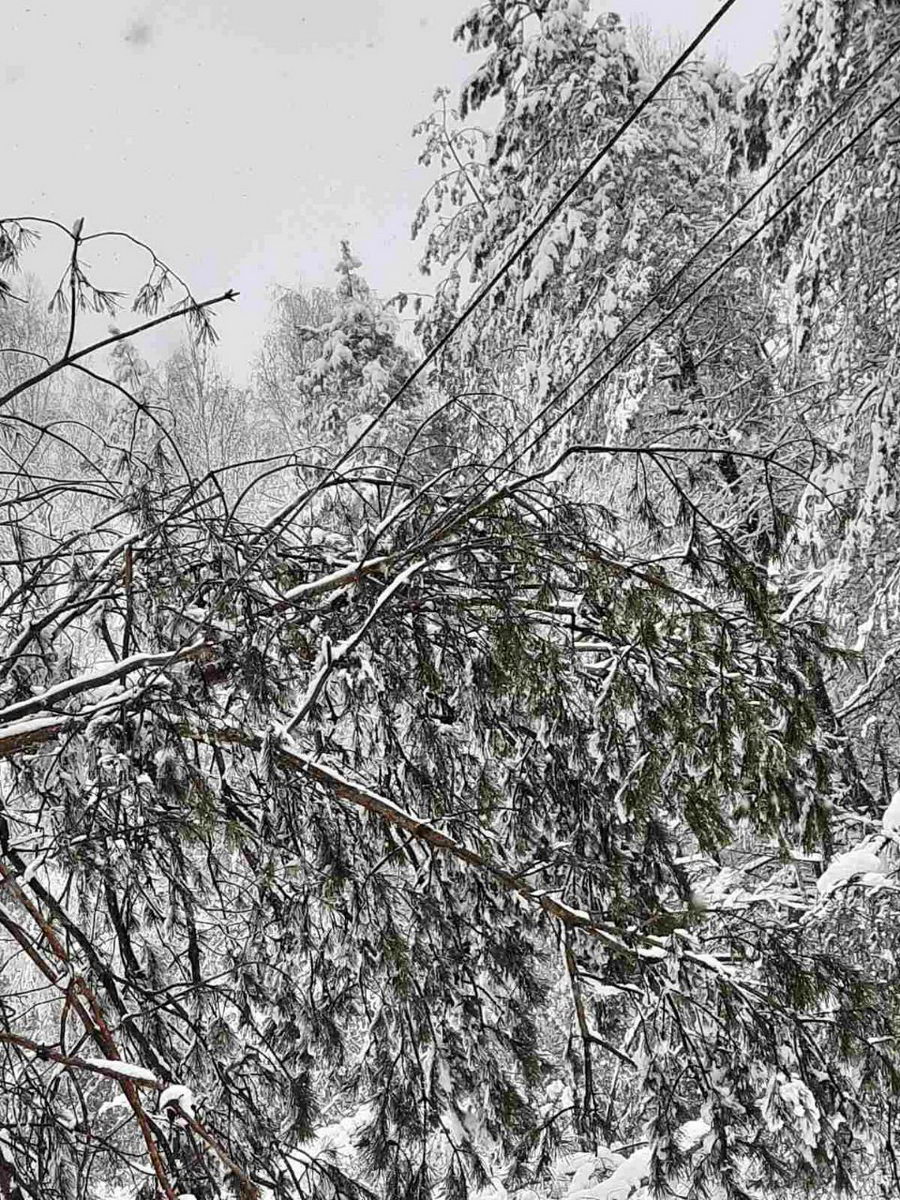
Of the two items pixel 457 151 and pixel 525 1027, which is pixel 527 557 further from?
pixel 457 151

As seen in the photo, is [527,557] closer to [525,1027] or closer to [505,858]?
[505,858]

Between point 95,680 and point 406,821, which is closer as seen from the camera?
point 95,680

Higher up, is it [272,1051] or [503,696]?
[503,696]

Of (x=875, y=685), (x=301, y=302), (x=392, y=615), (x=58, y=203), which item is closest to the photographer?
(x=392, y=615)

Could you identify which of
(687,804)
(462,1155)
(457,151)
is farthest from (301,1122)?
(457,151)

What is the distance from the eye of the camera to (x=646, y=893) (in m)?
2.53

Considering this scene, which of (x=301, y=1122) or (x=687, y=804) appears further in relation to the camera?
(x=301, y=1122)

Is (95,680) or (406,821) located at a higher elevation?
(95,680)

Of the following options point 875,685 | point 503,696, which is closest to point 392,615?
point 503,696

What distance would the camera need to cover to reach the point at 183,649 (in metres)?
2.05

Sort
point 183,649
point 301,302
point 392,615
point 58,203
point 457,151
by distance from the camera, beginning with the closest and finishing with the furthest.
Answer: point 183,649 < point 392,615 < point 457,151 < point 58,203 < point 301,302

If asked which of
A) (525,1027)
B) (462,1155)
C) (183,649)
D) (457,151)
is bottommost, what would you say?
(462,1155)

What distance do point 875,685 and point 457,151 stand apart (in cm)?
572

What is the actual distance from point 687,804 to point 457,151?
803 centimetres
